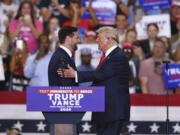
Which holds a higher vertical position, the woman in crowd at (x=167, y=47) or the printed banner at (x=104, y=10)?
the printed banner at (x=104, y=10)

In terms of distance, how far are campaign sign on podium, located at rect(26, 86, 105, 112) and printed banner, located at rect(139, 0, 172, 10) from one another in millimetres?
5016

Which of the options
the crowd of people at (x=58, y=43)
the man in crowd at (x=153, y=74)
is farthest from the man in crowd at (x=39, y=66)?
the man in crowd at (x=153, y=74)

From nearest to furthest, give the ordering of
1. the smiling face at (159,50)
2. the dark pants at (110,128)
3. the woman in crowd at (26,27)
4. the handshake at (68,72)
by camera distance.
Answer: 1. the handshake at (68,72)
2. the dark pants at (110,128)
3. the smiling face at (159,50)
4. the woman in crowd at (26,27)

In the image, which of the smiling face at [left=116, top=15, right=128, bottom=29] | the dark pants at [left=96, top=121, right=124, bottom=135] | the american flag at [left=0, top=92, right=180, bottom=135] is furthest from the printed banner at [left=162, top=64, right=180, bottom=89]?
the smiling face at [left=116, top=15, right=128, bottom=29]

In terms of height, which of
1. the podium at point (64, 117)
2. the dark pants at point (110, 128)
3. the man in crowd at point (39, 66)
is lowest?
the dark pants at point (110, 128)

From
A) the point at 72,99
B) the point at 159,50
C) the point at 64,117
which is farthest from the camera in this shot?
the point at 159,50

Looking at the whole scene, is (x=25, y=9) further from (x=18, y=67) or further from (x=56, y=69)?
(x=56, y=69)

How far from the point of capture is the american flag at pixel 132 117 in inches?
285

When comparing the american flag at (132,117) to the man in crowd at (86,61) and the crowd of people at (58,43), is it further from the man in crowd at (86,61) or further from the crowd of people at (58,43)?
the man in crowd at (86,61)

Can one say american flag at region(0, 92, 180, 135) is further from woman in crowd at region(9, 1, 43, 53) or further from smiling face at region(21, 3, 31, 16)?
smiling face at region(21, 3, 31, 16)

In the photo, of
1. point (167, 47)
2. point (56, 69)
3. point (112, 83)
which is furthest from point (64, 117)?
point (167, 47)

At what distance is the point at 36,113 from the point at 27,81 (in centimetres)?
110

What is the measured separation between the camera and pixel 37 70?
8.01 m

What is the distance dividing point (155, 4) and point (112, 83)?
4.50 m
